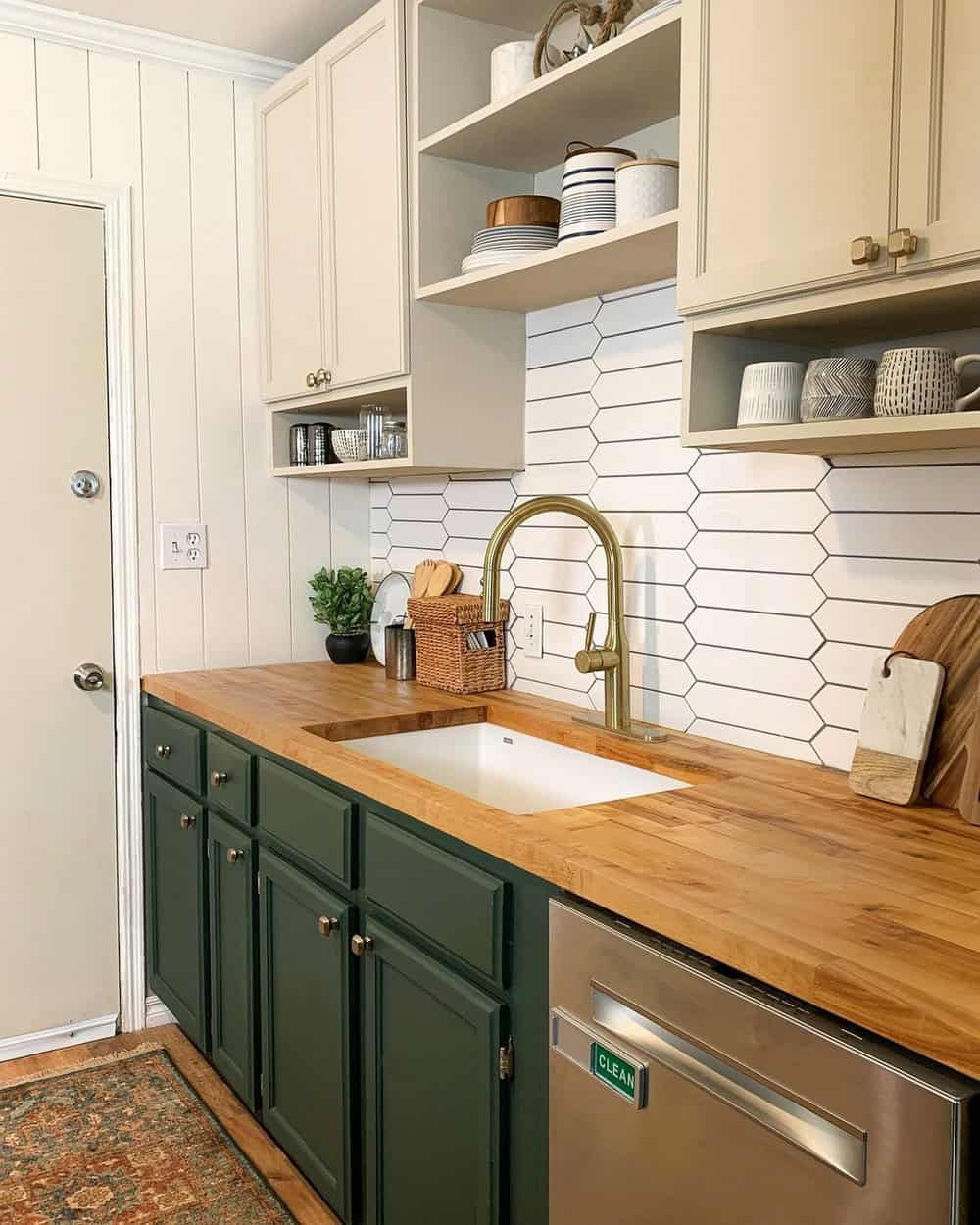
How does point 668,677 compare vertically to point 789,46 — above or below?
below

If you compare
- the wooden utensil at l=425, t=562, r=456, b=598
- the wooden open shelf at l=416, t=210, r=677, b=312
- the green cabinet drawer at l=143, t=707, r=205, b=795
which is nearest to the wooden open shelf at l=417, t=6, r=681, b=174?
the wooden open shelf at l=416, t=210, r=677, b=312

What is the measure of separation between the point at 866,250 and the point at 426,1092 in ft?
4.41

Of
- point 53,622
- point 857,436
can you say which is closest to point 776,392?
point 857,436

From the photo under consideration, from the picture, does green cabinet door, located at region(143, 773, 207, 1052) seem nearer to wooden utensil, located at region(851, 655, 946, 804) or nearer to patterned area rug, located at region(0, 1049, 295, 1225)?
patterned area rug, located at region(0, 1049, 295, 1225)

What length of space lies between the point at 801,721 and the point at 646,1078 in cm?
84

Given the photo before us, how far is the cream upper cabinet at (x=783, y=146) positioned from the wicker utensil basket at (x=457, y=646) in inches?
45.5

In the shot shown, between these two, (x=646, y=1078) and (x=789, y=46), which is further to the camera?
(x=789, y=46)

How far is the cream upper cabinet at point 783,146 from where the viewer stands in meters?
1.36

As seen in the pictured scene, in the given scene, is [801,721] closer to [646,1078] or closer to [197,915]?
[646,1078]

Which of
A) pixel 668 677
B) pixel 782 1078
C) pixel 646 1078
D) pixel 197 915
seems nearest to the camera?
pixel 782 1078

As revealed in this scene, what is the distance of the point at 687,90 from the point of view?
162 cm

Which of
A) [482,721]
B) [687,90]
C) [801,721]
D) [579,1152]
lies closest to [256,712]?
[482,721]

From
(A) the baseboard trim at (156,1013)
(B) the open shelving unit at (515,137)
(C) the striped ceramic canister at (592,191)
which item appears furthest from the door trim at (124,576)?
(C) the striped ceramic canister at (592,191)

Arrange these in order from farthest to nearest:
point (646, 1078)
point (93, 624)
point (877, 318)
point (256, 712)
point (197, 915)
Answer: point (93, 624) → point (197, 915) → point (256, 712) → point (877, 318) → point (646, 1078)
